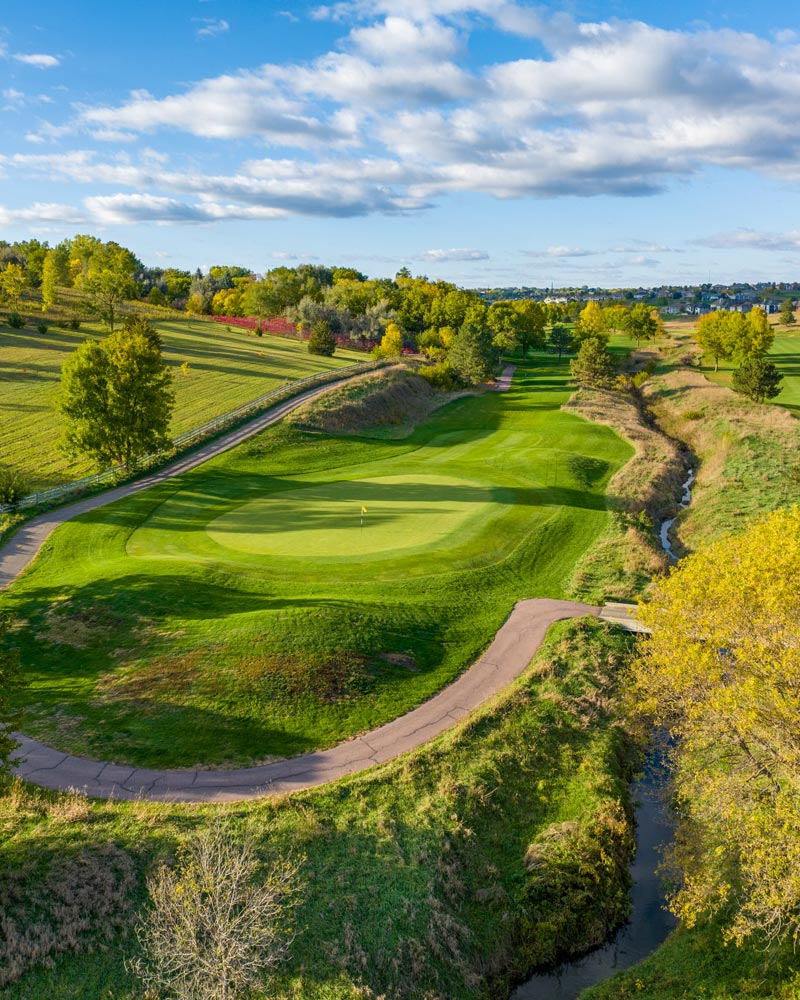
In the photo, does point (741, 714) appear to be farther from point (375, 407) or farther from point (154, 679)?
point (375, 407)

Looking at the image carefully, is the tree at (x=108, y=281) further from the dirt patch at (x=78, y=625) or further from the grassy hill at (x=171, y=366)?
the dirt patch at (x=78, y=625)

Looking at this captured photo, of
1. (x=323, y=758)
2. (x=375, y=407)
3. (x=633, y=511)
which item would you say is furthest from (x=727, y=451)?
(x=323, y=758)

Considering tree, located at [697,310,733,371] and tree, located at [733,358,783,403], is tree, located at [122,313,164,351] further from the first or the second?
tree, located at [697,310,733,371]

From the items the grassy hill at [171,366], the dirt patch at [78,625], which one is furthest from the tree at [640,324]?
the dirt patch at [78,625]

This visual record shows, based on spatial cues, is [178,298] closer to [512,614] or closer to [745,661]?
[512,614]

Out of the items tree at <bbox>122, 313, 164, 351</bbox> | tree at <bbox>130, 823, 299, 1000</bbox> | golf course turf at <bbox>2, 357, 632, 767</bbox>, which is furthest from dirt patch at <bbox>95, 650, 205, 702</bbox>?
tree at <bbox>122, 313, 164, 351</bbox>
